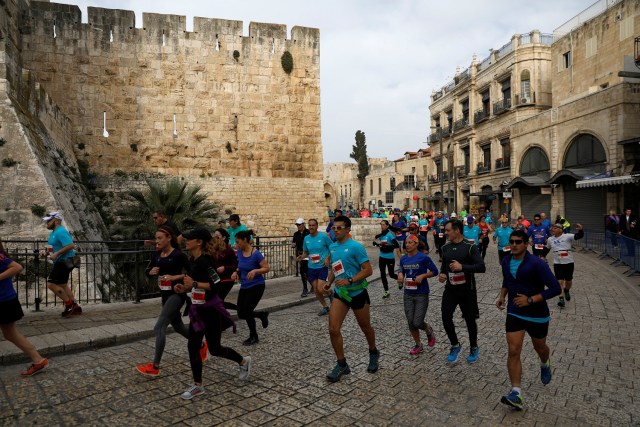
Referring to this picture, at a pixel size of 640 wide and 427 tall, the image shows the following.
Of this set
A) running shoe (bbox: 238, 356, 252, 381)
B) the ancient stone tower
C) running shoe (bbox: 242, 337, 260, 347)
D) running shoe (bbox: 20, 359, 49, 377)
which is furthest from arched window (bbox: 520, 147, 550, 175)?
running shoe (bbox: 20, 359, 49, 377)

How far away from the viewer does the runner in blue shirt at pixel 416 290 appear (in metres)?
5.36

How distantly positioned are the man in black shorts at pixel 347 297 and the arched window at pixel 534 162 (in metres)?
24.8

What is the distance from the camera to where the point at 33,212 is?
936 centimetres

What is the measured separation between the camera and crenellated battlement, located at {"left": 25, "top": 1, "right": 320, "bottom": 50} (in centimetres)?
1596

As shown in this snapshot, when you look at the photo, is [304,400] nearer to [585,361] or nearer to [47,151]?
[585,361]

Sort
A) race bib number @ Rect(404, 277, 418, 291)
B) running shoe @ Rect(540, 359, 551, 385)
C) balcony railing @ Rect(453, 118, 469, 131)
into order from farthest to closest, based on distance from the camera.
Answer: balcony railing @ Rect(453, 118, 469, 131) → race bib number @ Rect(404, 277, 418, 291) → running shoe @ Rect(540, 359, 551, 385)

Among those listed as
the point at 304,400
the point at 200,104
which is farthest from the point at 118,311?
the point at 200,104

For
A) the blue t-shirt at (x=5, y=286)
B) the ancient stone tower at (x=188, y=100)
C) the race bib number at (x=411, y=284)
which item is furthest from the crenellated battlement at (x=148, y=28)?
the race bib number at (x=411, y=284)

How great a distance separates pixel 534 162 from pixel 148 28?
2318 centimetres

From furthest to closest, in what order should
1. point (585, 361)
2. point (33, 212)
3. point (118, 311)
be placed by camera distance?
point (33, 212) → point (118, 311) → point (585, 361)

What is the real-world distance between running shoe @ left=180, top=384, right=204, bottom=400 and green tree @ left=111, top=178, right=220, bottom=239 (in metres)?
10.6

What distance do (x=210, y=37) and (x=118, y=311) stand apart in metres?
13.6

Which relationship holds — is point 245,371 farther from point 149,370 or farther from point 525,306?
point 525,306

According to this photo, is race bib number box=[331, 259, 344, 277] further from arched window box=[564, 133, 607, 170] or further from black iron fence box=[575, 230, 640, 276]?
arched window box=[564, 133, 607, 170]
